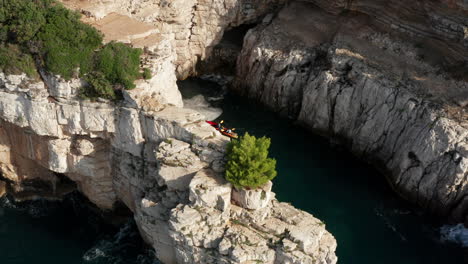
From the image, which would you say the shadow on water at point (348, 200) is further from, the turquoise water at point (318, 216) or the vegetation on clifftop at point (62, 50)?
the vegetation on clifftop at point (62, 50)

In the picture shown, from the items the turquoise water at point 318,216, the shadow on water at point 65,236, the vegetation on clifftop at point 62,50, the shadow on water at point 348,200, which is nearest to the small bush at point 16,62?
the vegetation on clifftop at point 62,50

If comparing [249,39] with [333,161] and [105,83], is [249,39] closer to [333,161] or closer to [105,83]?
[333,161]

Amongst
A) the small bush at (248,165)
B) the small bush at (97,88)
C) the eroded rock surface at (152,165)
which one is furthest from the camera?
the small bush at (97,88)

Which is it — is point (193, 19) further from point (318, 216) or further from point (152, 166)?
point (318, 216)

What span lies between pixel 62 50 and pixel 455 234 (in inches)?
1234

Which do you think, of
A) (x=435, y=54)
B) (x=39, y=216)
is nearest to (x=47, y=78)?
(x=39, y=216)

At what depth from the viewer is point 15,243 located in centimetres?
3584

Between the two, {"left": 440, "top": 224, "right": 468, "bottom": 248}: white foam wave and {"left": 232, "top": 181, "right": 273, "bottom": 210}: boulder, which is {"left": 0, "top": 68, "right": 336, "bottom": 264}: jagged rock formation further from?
{"left": 440, "top": 224, "right": 468, "bottom": 248}: white foam wave

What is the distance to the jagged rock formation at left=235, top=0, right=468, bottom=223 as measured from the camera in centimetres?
3859

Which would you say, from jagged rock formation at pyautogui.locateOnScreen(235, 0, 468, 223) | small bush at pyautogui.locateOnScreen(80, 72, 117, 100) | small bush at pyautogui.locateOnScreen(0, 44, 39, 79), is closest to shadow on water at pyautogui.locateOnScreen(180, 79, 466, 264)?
jagged rock formation at pyautogui.locateOnScreen(235, 0, 468, 223)

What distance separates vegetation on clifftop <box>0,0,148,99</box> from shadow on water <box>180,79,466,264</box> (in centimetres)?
1549

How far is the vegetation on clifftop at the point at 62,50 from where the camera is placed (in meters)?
34.0

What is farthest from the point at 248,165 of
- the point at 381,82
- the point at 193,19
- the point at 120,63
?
the point at 193,19

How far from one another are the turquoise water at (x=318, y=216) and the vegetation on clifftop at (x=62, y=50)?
1071cm
